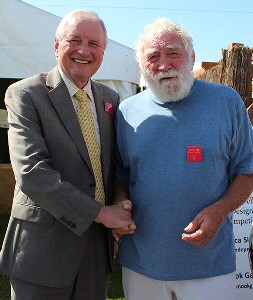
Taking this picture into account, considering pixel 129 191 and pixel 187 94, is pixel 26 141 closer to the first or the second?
pixel 129 191

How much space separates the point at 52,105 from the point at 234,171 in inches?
39.3

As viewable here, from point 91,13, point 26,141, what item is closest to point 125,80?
point 91,13

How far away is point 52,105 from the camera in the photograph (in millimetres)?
2127

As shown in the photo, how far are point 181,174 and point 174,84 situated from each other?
47 centimetres

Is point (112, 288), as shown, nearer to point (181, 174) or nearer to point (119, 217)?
point (119, 217)

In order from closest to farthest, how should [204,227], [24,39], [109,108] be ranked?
[204,227] → [109,108] → [24,39]

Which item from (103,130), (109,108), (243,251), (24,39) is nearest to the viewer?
(103,130)

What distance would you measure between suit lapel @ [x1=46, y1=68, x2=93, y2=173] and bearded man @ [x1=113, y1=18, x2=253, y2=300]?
0.93ft

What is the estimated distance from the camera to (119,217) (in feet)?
6.73

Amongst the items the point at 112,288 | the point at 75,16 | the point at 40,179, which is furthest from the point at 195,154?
the point at 112,288

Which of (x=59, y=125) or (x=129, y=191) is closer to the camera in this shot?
(x=59, y=125)

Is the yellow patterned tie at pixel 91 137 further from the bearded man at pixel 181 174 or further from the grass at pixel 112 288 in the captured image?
the grass at pixel 112 288

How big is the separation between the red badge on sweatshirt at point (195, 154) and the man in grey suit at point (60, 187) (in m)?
0.39

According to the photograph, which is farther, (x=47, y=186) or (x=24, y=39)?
(x=24, y=39)
